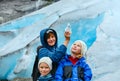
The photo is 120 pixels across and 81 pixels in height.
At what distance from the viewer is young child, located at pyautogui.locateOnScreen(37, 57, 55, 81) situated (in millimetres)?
3793

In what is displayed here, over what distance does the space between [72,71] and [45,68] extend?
27 cm

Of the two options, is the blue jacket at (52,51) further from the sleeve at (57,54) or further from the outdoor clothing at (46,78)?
the outdoor clothing at (46,78)

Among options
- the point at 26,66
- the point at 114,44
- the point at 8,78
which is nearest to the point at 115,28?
the point at 114,44

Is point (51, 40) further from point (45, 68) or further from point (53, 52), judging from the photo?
point (45, 68)

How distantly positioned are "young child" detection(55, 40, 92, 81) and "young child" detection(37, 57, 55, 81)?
10 cm

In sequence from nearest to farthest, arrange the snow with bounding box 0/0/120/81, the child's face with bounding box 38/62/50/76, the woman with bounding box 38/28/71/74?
the child's face with bounding box 38/62/50/76, the woman with bounding box 38/28/71/74, the snow with bounding box 0/0/120/81

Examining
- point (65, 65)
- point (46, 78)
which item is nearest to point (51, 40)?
point (65, 65)

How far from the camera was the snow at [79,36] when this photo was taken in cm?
529

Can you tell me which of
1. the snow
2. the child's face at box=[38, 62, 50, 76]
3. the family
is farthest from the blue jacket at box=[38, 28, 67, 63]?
the snow

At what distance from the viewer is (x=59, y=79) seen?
152 inches

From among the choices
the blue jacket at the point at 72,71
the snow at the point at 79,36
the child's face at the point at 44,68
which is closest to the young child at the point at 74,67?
the blue jacket at the point at 72,71

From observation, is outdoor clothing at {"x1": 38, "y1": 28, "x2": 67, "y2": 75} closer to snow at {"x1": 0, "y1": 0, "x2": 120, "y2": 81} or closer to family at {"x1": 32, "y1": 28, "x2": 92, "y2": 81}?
family at {"x1": 32, "y1": 28, "x2": 92, "y2": 81}

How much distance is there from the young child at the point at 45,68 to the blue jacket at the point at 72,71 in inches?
3.8

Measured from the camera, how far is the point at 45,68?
3799 millimetres
